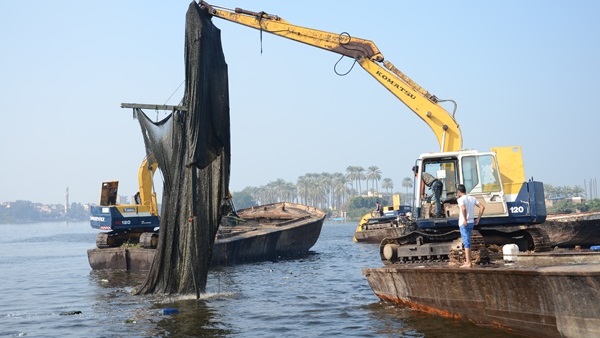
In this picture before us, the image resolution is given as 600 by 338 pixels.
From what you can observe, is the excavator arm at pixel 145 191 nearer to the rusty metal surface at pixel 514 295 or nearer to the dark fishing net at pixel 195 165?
the dark fishing net at pixel 195 165

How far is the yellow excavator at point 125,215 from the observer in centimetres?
3147

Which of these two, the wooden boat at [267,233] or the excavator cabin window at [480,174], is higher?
the excavator cabin window at [480,174]

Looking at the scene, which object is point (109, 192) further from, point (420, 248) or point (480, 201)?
point (480, 201)

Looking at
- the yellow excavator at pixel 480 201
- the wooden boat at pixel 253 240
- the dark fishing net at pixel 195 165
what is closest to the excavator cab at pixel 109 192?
Answer: the wooden boat at pixel 253 240

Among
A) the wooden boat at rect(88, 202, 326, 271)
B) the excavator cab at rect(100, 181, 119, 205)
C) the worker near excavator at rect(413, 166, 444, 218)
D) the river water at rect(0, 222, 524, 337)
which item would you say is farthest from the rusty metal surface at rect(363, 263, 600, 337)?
the excavator cab at rect(100, 181, 119, 205)

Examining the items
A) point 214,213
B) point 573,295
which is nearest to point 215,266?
point 214,213

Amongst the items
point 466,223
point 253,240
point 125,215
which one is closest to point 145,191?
point 125,215

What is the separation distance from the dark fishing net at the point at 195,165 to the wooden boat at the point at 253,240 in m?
9.76

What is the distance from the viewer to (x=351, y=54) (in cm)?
2433

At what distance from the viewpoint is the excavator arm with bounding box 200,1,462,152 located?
21.2 m

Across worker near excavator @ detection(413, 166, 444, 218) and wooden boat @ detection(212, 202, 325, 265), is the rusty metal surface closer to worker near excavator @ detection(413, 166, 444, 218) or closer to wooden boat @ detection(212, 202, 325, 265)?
worker near excavator @ detection(413, 166, 444, 218)

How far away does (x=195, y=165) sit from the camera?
1761 centimetres

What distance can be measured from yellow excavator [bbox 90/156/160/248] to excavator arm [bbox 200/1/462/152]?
29.7 feet

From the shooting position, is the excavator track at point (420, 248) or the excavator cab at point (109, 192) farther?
the excavator cab at point (109, 192)
